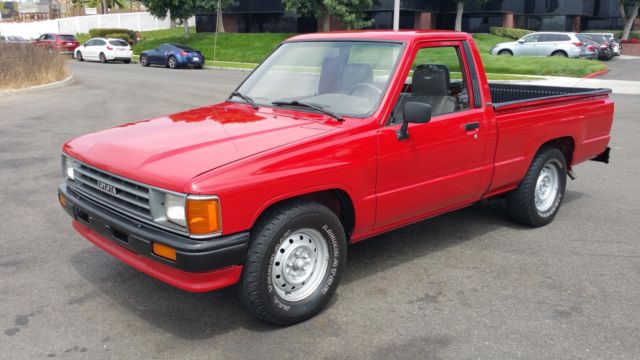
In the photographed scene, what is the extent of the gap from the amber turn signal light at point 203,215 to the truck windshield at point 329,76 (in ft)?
4.65

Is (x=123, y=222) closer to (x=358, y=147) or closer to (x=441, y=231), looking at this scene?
(x=358, y=147)

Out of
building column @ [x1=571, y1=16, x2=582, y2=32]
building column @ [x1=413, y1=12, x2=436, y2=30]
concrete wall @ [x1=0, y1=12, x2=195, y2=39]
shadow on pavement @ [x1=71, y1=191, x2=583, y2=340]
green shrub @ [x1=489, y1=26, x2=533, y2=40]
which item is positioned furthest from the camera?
concrete wall @ [x1=0, y1=12, x2=195, y2=39]

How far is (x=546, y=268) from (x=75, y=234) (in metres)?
4.30

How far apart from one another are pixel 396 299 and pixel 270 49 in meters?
31.9

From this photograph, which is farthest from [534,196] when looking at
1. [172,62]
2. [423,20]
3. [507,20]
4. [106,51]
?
[507,20]

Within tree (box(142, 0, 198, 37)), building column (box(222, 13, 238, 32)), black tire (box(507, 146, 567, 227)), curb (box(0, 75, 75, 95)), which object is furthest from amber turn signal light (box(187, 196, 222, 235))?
building column (box(222, 13, 238, 32))

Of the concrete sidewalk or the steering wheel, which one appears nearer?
the steering wheel

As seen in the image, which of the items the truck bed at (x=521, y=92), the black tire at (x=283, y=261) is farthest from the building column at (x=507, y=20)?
the black tire at (x=283, y=261)

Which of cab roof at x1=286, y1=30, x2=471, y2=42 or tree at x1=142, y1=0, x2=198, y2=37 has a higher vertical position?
tree at x1=142, y1=0, x2=198, y2=37

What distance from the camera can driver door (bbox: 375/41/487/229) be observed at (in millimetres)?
4242

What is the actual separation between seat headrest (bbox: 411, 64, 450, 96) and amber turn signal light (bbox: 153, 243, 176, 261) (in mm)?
2531

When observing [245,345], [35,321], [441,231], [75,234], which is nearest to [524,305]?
[441,231]

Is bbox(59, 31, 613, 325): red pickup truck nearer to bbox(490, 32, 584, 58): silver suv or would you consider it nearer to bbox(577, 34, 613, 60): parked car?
bbox(490, 32, 584, 58): silver suv

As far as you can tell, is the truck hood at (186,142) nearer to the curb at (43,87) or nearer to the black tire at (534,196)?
the black tire at (534,196)
